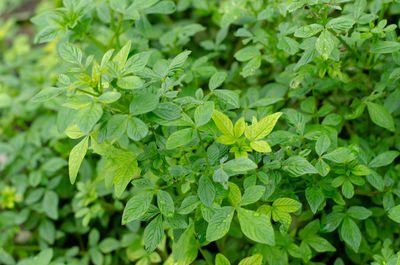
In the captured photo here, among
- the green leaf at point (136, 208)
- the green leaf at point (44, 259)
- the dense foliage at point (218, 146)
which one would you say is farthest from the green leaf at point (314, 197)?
the green leaf at point (44, 259)

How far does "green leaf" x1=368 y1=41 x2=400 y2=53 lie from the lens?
4.70 ft

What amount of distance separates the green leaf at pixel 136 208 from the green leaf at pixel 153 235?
0.08 m

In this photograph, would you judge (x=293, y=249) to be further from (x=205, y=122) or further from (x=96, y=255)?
(x=96, y=255)

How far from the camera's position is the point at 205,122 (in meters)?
1.21

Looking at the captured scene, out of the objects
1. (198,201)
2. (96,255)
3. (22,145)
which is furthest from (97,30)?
(198,201)

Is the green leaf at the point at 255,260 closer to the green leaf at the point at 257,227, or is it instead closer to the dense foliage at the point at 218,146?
the dense foliage at the point at 218,146

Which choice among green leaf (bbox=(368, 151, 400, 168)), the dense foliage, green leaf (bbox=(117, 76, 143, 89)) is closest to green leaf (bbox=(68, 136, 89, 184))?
the dense foliage

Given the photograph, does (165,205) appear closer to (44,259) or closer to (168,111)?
(168,111)

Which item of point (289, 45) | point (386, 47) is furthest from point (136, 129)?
point (386, 47)

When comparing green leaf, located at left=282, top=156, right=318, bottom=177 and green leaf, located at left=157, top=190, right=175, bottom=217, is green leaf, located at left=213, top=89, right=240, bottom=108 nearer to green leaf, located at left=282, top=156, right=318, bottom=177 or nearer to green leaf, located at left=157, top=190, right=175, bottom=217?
green leaf, located at left=282, top=156, right=318, bottom=177

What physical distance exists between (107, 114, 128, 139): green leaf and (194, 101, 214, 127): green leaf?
229 mm

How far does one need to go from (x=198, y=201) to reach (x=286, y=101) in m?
0.97

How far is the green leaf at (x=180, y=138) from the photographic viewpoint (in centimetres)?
123

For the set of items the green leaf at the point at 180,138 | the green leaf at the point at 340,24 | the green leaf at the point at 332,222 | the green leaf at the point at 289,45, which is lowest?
the green leaf at the point at 332,222
